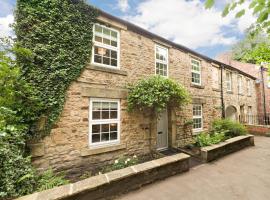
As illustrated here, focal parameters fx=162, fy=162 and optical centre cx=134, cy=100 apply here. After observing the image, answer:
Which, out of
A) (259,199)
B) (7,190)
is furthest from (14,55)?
(259,199)

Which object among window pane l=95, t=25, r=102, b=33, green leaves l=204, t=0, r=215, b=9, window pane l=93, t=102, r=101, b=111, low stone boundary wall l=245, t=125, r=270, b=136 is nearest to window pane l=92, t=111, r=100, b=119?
window pane l=93, t=102, r=101, b=111

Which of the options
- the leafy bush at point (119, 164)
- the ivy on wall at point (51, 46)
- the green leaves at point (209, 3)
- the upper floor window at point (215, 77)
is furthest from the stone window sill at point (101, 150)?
the upper floor window at point (215, 77)

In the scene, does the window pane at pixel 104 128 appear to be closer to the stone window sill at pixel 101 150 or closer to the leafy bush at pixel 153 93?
the stone window sill at pixel 101 150

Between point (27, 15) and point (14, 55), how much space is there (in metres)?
1.26

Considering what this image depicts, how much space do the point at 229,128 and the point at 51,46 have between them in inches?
416

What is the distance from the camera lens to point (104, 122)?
6.09m

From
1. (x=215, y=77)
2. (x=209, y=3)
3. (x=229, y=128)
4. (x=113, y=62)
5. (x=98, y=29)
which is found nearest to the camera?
(x=209, y=3)

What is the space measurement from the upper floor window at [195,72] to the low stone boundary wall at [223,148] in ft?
13.2

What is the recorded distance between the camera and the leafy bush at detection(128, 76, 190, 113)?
20.4ft

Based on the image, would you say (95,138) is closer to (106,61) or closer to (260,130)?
(106,61)

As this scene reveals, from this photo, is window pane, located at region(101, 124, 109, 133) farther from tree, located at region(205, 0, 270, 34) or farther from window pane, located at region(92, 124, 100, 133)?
tree, located at region(205, 0, 270, 34)

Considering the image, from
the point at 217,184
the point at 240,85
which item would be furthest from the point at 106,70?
the point at 240,85

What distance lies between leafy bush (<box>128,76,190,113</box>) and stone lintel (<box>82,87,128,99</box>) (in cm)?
33

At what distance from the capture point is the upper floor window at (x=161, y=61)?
8.26 m
